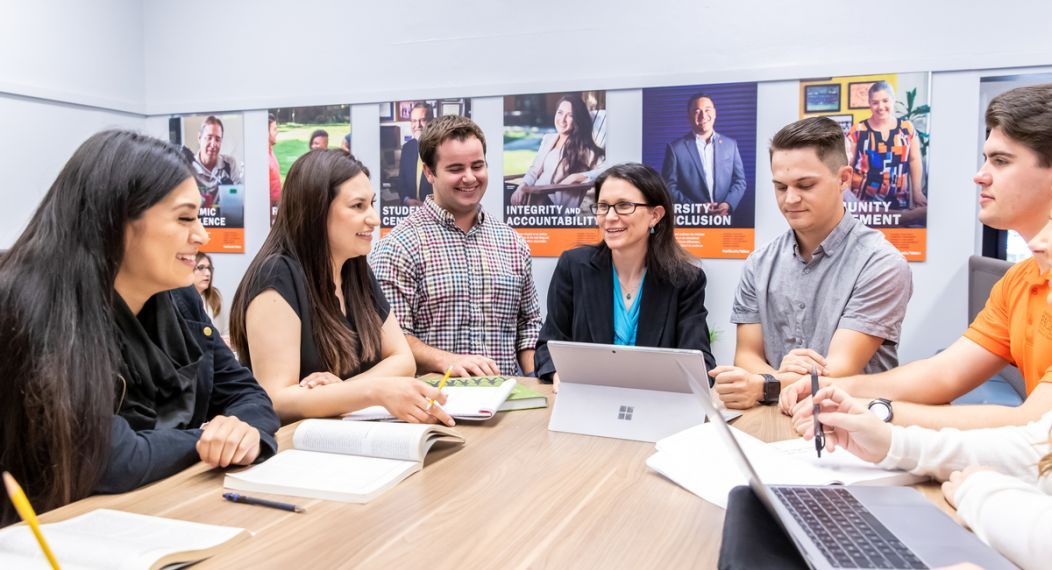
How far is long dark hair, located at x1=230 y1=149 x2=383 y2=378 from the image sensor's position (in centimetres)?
216

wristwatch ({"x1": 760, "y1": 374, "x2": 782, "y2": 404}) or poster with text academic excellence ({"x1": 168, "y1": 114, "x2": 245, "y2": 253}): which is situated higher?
poster with text academic excellence ({"x1": 168, "y1": 114, "x2": 245, "y2": 253})

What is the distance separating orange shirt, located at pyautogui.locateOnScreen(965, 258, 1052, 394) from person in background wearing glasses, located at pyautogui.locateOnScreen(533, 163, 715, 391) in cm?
86

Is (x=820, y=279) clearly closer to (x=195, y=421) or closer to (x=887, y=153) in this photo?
(x=887, y=153)

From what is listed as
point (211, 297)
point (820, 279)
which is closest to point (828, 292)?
point (820, 279)

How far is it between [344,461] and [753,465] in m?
0.77

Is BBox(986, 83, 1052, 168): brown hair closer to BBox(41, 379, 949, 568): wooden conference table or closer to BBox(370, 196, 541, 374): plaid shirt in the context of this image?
BBox(41, 379, 949, 568): wooden conference table

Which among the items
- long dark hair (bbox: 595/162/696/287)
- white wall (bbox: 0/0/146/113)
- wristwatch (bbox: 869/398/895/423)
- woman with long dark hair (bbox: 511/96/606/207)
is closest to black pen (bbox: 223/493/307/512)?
wristwatch (bbox: 869/398/895/423)

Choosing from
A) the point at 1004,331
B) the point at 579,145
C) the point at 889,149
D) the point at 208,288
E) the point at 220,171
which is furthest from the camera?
the point at 220,171

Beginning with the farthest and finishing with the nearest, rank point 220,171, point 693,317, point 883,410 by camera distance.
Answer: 1. point 220,171
2. point 693,317
3. point 883,410

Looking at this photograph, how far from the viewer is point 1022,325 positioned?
1822mm

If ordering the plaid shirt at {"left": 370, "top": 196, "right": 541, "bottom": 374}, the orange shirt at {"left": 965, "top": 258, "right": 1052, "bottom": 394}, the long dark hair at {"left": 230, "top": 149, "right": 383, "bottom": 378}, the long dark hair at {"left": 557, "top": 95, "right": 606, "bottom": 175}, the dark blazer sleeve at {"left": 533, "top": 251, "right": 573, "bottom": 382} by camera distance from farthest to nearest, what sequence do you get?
the long dark hair at {"left": 557, "top": 95, "right": 606, "bottom": 175}, the plaid shirt at {"left": 370, "top": 196, "right": 541, "bottom": 374}, the dark blazer sleeve at {"left": 533, "top": 251, "right": 573, "bottom": 382}, the long dark hair at {"left": 230, "top": 149, "right": 383, "bottom": 378}, the orange shirt at {"left": 965, "top": 258, "right": 1052, "bottom": 394}

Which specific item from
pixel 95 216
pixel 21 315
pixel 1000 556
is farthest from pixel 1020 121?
pixel 21 315

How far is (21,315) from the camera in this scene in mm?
1299

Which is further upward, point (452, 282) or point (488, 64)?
point (488, 64)
